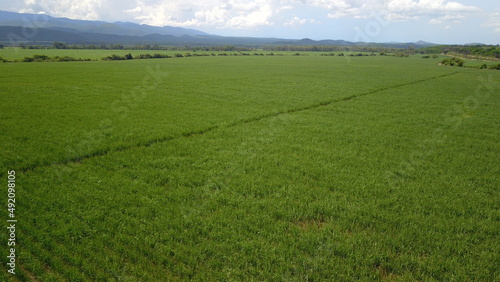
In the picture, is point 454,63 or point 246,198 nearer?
point 246,198

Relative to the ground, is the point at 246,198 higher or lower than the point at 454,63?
A: lower

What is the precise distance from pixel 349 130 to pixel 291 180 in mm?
8049

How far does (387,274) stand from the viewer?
5.74m

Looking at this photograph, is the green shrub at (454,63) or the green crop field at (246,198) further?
the green shrub at (454,63)

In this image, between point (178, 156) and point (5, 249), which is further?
Answer: point (178, 156)

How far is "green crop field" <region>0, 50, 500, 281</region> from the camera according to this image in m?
5.84

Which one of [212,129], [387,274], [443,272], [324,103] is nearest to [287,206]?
[387,274]

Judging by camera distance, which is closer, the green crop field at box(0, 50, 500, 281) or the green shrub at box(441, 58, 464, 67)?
the green crop field at box(0, 50, 500, 281)

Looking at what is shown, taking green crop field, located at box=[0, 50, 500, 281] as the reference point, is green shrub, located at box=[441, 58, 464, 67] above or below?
above

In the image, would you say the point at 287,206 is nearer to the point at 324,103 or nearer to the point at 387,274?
the point at 387,274

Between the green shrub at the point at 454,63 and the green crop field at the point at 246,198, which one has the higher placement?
the green shrub at the point at 454,63

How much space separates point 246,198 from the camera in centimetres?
851

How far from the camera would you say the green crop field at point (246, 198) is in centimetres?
584

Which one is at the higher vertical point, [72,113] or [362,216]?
[72,113]
